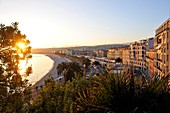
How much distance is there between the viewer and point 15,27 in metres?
6.92

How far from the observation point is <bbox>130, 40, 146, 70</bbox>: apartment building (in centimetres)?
6689

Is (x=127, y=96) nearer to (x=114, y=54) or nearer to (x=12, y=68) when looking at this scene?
(x=12, y=68)

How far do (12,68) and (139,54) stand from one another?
220ft

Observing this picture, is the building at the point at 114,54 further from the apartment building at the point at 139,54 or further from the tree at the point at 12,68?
the tree at the point at 12,68

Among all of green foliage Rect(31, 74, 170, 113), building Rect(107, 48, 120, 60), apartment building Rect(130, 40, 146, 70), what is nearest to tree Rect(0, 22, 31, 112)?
green foliage Rect(31, 74, 170, 113)

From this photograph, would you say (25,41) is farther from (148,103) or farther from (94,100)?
(148,103)

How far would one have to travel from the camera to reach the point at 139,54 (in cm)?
7106

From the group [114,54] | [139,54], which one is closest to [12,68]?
[139,54]

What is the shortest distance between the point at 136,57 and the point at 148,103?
7144 centimetres

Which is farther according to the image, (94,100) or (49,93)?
(49,93)

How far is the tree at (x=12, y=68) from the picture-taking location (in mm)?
6395

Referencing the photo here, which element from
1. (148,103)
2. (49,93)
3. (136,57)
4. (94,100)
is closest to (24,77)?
(49,93)

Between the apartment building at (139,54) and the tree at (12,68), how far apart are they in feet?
192

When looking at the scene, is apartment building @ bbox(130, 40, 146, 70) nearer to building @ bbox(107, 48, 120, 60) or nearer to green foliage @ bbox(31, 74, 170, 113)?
building @ bbox(107, 48, 120, 60)
